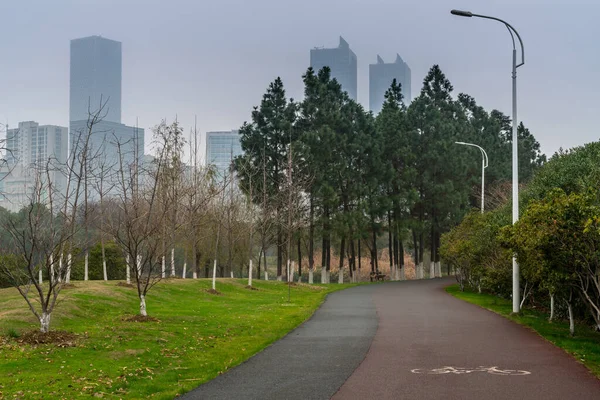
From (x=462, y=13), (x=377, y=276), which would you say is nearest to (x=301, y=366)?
(x=462, y=13)

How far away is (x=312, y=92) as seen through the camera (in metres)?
53.4

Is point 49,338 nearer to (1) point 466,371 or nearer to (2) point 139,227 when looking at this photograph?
(2) point 139,227

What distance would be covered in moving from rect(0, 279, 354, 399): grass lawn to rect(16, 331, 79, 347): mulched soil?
7.6 inches

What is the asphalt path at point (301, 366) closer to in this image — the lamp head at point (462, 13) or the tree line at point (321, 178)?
the lamp head at point (462, 13)

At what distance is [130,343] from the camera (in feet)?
46.6

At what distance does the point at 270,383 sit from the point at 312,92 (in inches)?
1769

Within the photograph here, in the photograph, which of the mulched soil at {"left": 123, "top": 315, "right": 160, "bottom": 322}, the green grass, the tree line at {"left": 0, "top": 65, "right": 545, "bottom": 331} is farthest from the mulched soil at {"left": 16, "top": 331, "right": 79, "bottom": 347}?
the tree line at {"left": 0, "top": 65, "right": 545, "bottom": 331}

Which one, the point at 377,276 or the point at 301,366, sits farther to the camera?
the point at 377,276

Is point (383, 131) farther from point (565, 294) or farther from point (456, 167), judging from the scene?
point (565, 294)

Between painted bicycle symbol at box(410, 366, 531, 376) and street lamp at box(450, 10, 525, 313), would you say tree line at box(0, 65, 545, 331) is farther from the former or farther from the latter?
painted bicycle symbol at box(410, 366, 531, 376)

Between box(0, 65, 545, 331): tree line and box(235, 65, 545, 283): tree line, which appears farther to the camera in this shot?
box(235, 65, 545, 283): tree line

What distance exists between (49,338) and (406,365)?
7.45 meters

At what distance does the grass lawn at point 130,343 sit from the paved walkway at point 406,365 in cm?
82

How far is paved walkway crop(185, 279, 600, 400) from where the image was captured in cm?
935
